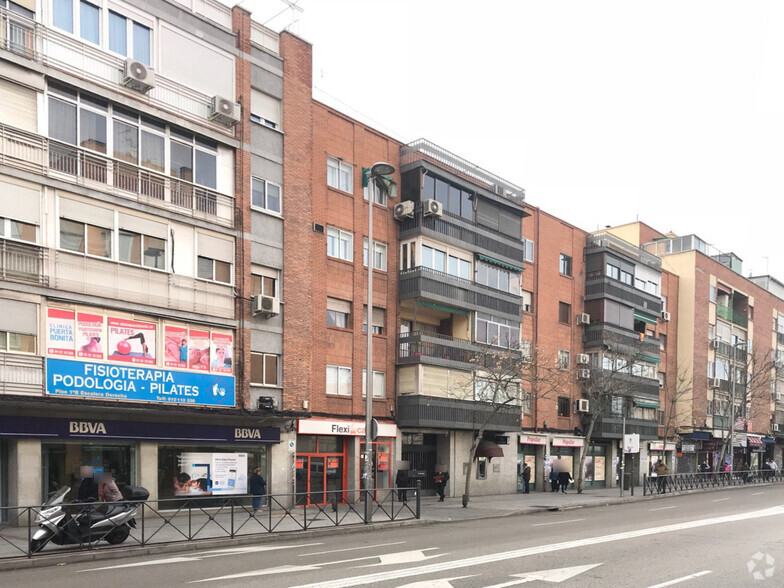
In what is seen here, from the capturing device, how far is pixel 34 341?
766 inches

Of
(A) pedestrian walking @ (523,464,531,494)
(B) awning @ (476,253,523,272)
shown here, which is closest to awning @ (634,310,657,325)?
(B) awning @ (476,253,523,272)

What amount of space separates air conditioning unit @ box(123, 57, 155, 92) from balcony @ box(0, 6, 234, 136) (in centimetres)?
20

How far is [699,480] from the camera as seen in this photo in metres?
40.9

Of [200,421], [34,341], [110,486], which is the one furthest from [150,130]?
[110,486]

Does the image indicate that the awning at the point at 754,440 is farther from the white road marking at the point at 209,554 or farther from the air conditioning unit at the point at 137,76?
the air conditioning unit at the point at 137,76

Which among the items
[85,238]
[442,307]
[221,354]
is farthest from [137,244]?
[442,307]

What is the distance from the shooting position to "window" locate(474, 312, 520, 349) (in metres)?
33.6

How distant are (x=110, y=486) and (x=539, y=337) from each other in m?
27.3

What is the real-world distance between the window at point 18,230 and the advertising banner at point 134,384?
3196 millimetres

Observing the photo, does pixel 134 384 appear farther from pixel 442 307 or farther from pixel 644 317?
pixel 644 317

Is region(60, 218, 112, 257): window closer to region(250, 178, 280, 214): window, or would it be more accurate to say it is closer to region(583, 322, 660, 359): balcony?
region(250, 178, 280, 214): window

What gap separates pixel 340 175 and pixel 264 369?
337 inches

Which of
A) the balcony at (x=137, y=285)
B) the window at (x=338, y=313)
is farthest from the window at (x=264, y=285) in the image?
the window at (x=338, y=313)

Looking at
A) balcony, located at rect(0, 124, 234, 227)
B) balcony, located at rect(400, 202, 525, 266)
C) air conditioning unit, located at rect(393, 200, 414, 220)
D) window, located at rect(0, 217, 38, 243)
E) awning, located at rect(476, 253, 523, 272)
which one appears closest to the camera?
window, located at rect(0, 217, 38, 243)
